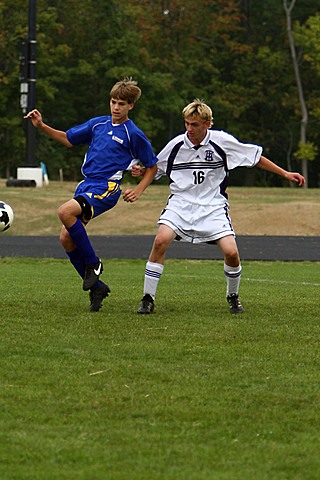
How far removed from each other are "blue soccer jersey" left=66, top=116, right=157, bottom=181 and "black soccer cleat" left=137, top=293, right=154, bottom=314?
1.02 metres

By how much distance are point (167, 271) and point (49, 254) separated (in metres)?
3.59

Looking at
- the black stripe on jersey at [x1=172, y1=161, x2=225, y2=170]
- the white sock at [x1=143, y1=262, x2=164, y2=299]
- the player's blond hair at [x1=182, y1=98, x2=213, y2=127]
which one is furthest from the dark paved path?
the player's blond hair at [x1=182, y1=98, x2=213, y2=127]

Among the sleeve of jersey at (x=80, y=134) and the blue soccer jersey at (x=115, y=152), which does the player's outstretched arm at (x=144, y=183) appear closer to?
the blue soccer jersey at (x=115, y=152)

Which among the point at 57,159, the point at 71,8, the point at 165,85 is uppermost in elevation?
the point at 71,8

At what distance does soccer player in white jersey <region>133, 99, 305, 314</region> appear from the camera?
30.4ft

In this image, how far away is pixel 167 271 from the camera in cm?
1572

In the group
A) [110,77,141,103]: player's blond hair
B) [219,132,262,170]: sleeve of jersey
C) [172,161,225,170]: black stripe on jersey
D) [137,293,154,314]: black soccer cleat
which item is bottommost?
[137,293,154,314]: black soccer cleat

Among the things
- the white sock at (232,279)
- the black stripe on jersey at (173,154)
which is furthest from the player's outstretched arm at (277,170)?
the white sock at (232,279)

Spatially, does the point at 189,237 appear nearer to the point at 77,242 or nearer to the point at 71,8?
the point at 77,242

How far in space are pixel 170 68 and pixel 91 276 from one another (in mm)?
46298

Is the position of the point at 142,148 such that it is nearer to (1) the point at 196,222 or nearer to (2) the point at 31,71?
(1) the point at 196,222

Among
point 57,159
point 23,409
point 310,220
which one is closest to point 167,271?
point 310,220

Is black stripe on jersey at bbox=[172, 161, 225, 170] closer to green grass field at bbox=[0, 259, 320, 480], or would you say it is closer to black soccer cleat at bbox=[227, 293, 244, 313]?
black soccer cleat at bbox=[227, 293, 244, 313]

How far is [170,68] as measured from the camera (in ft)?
180
